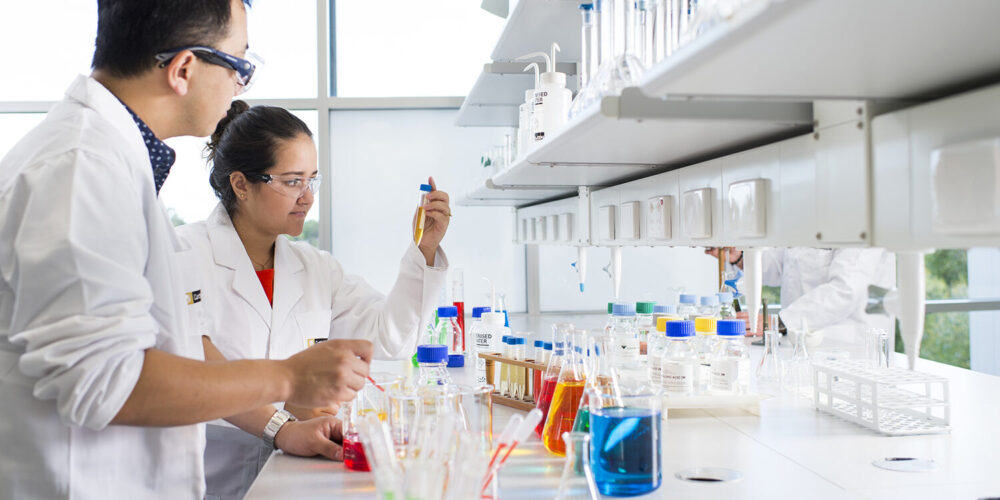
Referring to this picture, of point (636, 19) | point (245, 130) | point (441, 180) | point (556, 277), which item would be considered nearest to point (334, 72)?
point (441, 180)

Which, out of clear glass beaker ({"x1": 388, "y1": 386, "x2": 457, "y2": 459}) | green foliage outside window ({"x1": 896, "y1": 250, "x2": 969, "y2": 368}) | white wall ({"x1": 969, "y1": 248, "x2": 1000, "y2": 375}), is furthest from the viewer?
green foliage outside window ({"x1": 896, "y1": 250, "x2": 969, "y2": 368})

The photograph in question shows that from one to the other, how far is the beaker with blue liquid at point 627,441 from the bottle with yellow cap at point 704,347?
63 centimetres

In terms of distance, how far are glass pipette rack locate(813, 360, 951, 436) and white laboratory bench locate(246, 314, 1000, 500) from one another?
0.09 ft

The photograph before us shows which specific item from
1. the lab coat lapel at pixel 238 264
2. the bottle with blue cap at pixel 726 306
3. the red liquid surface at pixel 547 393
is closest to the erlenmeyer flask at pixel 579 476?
A: the red liquid surface at pixel 547 393

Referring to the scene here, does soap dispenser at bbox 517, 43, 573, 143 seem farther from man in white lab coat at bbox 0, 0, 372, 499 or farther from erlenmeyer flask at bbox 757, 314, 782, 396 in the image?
erlenmeyer flask at bbox 757, 314, 782, 396

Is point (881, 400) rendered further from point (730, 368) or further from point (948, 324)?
point (948, 324)

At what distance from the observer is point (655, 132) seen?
1.15 metres

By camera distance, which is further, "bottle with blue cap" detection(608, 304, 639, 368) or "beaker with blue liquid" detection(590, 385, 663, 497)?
"bottle with blue cap" detection(608, 304, 639, 368)

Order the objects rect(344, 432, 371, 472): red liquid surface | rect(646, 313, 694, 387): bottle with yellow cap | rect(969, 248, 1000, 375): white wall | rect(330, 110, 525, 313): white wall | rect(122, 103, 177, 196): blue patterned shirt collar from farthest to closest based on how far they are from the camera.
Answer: rect(969, 248, 1000, 375): white wall
rect(330, 110, 525, 313): white wall
rect(646, 313, 694, 387): bottle with yellow cap
rect(344, 432, 371, 472): red liquid surface
rect(122, 103, 177, 196): blue patterned shirt collar

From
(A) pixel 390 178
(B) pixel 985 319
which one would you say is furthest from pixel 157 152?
(B) pixel 985 319

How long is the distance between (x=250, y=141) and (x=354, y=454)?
3.39 ft

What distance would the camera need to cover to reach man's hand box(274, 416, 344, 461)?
145 cm

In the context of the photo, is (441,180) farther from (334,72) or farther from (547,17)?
(547,17)

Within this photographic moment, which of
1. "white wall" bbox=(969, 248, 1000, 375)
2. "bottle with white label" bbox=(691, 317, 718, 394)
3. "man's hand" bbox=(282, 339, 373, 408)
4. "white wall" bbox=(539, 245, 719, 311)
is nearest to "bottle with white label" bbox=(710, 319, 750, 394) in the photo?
"bottle with white label" bbox=(691, 317, 718, 394)
